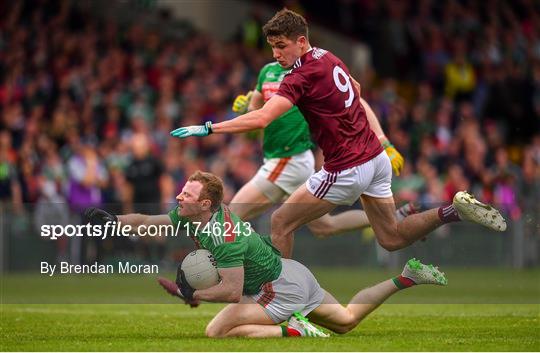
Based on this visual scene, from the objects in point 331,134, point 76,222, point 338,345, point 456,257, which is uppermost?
point 331,134

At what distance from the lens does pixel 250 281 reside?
1149cm

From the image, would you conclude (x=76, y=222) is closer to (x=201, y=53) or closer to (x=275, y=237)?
(x=275, y=237)

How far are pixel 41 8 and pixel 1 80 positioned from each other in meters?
2.65

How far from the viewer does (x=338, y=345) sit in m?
10.9

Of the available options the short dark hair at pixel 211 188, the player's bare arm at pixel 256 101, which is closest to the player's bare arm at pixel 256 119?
the short dark hair at pixel 211 188

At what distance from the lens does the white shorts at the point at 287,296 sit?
11.5 meters

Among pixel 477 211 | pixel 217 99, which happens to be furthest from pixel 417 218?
pixel 217 99

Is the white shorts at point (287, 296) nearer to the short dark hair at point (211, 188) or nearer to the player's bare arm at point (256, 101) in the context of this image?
the short dark hair at point (211, 188)

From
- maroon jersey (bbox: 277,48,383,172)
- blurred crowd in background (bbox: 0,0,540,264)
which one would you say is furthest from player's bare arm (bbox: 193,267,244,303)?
blurred crowd in background (bbox: 0,0,540,264)

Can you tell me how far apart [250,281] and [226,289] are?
0.55 meters

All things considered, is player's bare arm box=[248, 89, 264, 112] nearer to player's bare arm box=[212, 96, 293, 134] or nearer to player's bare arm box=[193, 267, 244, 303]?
player's bare arm box=[212, 96, 293, 134]

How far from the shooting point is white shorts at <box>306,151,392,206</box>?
12.0 metres

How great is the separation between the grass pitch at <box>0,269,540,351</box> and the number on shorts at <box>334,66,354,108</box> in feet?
6.67

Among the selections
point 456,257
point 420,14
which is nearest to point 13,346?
point 456,257
